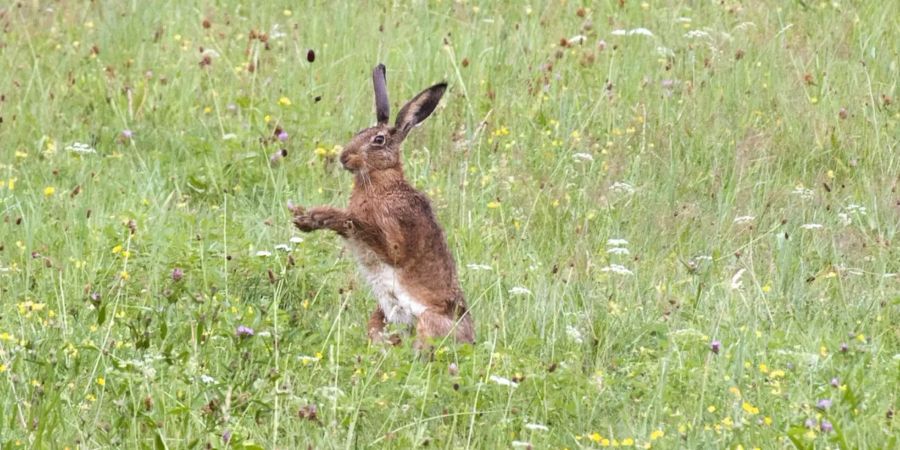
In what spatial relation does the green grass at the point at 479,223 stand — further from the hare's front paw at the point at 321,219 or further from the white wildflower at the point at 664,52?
the hare's front paw at the point at 321,219

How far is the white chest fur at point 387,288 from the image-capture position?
253 inches

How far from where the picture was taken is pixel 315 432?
16.2ft

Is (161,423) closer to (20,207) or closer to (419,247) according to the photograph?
(419,247)

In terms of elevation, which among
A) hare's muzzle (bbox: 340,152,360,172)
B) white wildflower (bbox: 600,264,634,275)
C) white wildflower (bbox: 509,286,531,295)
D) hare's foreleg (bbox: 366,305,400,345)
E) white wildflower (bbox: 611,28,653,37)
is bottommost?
white wildflower (bbox: 611,28,653,37)

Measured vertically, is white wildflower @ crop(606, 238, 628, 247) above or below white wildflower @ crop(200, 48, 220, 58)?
above

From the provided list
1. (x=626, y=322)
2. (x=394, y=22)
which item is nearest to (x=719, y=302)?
(x=626, y=322)

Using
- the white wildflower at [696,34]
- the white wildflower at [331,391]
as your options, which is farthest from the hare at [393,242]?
the white wildflower at [696,34]

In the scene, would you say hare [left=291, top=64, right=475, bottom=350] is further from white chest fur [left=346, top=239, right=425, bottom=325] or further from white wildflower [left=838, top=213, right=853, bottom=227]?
white wildflower [left=838, top=213, right=853, bottom=227]

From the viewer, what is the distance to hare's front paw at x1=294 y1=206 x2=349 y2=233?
6289 mm

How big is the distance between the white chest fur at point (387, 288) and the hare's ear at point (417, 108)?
666 millimetres

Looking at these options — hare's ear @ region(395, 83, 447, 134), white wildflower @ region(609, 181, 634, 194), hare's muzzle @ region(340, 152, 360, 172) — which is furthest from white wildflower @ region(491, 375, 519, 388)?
white wildflower @ region(609, 181, 634, 194)

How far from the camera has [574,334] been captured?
582 cm

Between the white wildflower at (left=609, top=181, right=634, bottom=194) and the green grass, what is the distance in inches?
1.2

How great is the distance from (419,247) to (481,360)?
106 cm
